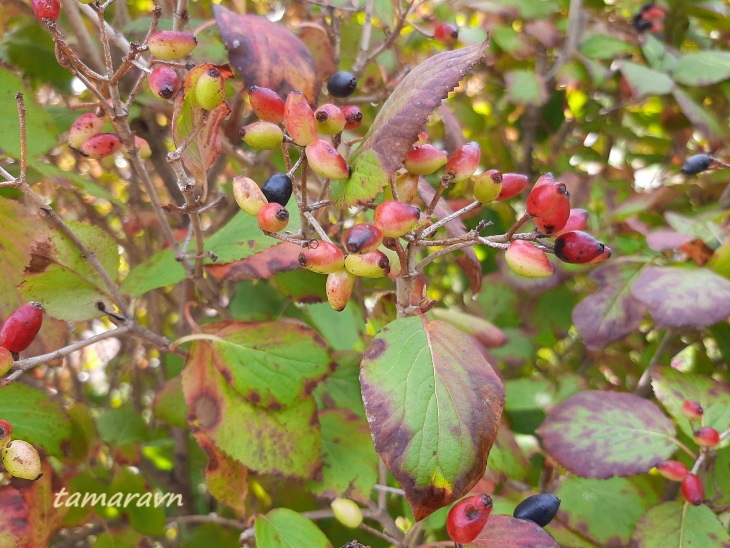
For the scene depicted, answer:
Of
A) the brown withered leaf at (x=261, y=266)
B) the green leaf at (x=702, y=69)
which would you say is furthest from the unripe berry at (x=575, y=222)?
the green leaf at (x=702, y=69)

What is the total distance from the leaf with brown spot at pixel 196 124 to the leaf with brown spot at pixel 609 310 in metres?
0.71

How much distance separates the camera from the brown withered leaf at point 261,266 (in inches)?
30.9

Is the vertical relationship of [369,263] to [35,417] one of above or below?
above

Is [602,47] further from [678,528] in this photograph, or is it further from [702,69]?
[678,528]

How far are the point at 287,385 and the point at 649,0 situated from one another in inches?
56.3

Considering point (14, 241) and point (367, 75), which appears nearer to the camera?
point (14, 241)

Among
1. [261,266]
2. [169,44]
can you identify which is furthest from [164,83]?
[261,266]

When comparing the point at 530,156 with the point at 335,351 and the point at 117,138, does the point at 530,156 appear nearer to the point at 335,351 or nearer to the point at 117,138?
the point at 335,351

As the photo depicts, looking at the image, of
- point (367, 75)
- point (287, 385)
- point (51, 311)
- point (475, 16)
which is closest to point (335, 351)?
point (287, 385)

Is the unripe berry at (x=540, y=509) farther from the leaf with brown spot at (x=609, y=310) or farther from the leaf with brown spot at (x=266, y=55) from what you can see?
the leaf with brown spot at (x=266, y=55)

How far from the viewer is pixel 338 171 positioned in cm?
56

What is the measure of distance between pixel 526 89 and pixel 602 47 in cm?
22

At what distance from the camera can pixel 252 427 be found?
77 centimetres

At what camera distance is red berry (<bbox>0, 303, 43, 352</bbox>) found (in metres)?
0.59
